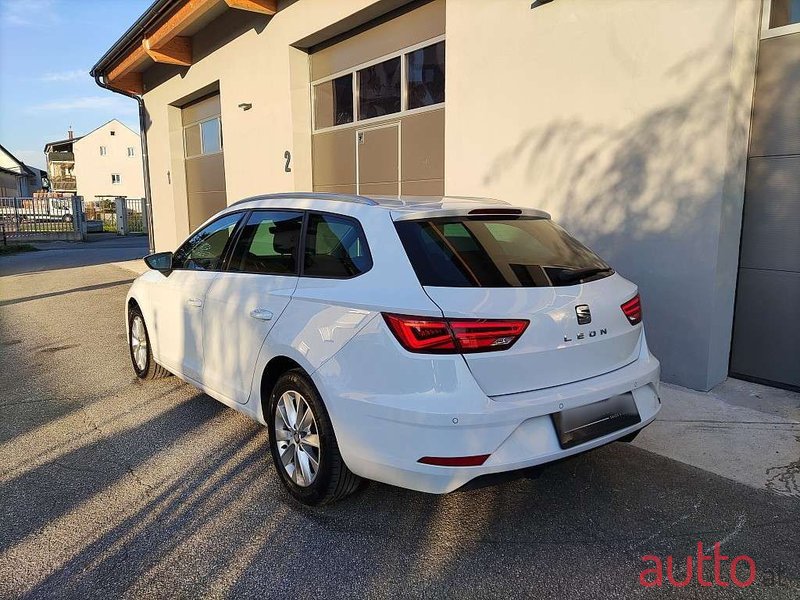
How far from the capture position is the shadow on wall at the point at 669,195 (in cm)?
470

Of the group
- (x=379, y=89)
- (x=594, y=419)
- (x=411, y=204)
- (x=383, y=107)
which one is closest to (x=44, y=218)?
(x=379, y=89)

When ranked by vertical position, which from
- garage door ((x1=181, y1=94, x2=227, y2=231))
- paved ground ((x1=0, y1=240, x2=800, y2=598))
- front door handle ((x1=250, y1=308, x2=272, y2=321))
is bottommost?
paved ground ((x1=0, y1=240, x2=800, y2=598))

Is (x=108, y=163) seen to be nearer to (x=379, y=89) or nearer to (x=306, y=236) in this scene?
(x=379, y=89)

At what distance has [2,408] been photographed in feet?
15.8

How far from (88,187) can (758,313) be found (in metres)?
67.4

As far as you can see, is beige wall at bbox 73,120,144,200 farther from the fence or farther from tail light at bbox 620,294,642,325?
tail light at bbox 620,294,642,325

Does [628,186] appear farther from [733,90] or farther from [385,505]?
[385,505]

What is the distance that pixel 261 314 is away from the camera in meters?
3.46

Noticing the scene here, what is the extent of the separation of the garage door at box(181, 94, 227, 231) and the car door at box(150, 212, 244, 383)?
8.14 metres

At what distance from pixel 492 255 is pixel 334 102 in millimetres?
7154

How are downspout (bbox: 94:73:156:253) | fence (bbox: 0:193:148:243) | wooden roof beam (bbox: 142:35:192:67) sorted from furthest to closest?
fence (bbox: 0:193:148:243) < downspout (bbox: 94:73:156:253) < wooden roof beam (bbox: 142:35:192:67)

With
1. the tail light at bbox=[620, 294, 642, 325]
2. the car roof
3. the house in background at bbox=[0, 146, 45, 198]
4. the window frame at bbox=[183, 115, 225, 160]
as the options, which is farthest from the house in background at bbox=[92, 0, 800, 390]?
the house in background at bbox=[0, 146, 45, 198]

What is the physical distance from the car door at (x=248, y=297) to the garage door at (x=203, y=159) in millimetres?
8998

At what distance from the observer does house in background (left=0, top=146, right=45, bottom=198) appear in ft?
194
